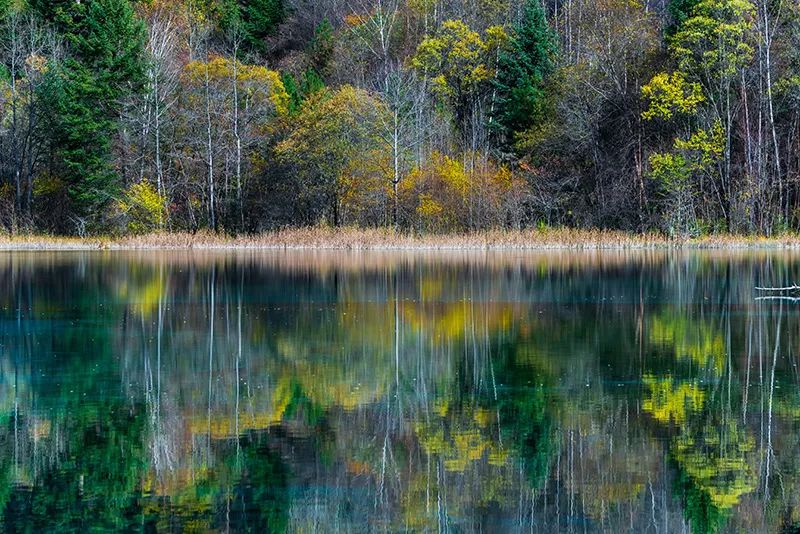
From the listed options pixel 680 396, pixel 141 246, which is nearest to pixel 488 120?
pixel 141 246

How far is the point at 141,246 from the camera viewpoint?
5928 cm

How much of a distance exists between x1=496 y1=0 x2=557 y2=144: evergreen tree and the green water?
38.8m

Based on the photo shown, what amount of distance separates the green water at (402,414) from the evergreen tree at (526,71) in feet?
127

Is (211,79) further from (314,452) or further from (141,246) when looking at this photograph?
(314,452)

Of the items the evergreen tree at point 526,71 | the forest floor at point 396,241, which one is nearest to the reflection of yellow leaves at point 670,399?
the forest floor at point 396,241

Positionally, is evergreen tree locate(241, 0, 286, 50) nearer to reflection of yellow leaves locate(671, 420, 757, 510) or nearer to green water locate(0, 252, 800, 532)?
green water locate(0, 252, 800, 532)

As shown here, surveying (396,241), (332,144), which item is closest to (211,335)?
(396,241)

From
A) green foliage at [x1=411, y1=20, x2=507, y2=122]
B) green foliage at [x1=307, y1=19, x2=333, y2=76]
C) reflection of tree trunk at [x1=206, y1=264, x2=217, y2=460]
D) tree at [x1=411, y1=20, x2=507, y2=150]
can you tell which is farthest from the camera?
green foliage at [x1=307, y1=19, x2=333, y2=76]

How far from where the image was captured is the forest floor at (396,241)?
54125 mm

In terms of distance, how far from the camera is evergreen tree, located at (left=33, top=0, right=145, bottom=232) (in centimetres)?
6053

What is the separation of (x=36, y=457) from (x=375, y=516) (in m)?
3.94

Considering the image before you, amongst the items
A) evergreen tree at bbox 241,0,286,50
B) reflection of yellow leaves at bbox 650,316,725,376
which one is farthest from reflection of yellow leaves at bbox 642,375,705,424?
evergreen tree at bbox 241,0,286,50

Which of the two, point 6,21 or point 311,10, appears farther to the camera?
point 311,10

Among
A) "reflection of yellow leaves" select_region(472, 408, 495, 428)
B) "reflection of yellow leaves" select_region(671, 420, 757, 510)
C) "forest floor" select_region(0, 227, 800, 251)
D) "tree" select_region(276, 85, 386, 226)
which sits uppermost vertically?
"tree" select_region(276, 85, 386, 226)
